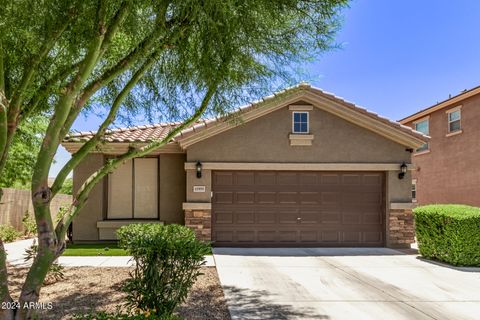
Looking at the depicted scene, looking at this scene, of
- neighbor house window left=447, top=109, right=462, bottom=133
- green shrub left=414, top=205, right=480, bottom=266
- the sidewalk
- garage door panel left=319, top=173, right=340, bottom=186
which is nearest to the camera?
the sidewalk

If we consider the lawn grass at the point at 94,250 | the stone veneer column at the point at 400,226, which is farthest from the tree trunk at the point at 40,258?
the stone veneer column at the point at 400,226

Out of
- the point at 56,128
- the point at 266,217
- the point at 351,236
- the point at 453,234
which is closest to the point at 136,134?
the point at 266,217

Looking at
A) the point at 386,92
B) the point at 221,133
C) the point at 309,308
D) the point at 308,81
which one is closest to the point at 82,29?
the point at 308,81

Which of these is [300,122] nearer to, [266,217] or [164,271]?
[266,217]

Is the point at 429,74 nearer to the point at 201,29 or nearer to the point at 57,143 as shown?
the point at 201,29

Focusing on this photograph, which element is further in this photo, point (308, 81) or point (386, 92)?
point (386, 92)

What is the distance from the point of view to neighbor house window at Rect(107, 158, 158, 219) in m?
13.6

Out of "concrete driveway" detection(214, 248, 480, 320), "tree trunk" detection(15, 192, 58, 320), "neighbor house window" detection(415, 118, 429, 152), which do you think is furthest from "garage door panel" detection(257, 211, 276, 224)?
"neighbor house window" detection(415, 118, 429, 152)

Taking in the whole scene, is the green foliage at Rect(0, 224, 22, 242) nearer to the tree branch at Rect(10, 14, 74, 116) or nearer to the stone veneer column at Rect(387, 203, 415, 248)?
the tree branch at Rect(10, 14, 74, 116)

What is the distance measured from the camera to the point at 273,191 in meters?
13.1

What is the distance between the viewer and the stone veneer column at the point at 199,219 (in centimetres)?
1248

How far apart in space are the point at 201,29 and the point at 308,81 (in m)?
1.84

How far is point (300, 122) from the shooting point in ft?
43.3

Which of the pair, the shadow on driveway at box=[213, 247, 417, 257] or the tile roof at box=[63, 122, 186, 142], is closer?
the shadow on driveway at box=[213, 247, 417, 257]
